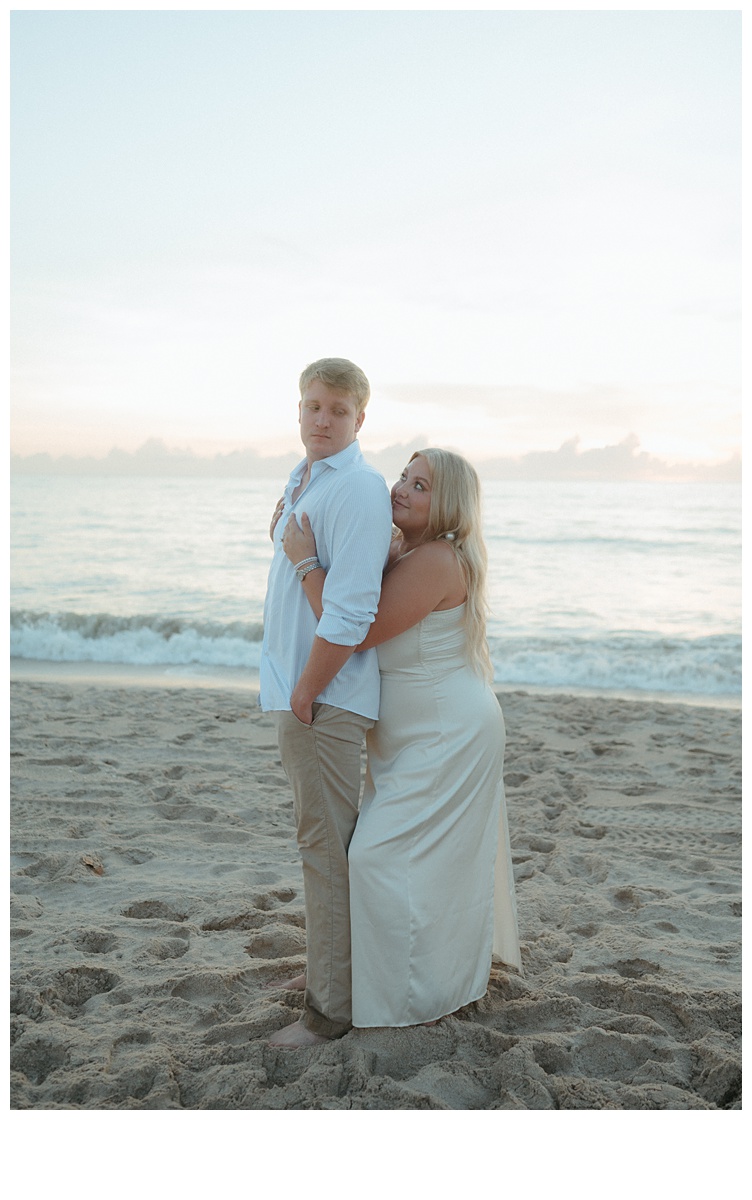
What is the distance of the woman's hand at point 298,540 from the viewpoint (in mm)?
2562

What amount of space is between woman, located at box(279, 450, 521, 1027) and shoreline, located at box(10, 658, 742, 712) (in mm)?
5956

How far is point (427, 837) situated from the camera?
8.91 feet

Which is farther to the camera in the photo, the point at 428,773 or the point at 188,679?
the point at 188,679

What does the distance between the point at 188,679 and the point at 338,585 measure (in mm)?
7465

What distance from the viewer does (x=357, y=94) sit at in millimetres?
9383

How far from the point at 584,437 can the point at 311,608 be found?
23.1 metres

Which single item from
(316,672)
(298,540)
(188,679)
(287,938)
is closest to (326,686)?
(316,672)

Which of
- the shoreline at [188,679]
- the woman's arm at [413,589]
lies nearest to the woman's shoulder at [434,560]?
the woman's arm at [413,589]

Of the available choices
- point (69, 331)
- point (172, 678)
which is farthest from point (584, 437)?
point (172, 678)

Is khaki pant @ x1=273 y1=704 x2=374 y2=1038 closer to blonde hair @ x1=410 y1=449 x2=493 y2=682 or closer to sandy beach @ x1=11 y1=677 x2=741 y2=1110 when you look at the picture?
sandy beach @ x1=11 y1=677 x2=741 y2=1110

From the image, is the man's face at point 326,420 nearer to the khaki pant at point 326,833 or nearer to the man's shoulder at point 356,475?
the man's shoulder at point 356,475

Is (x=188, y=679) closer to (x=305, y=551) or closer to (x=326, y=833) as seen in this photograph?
(x=326, y=833)
